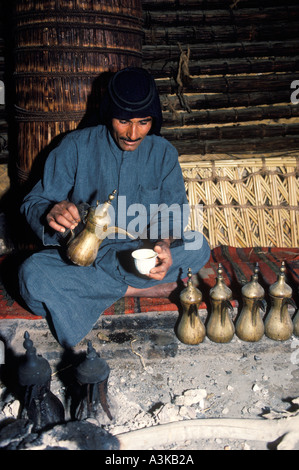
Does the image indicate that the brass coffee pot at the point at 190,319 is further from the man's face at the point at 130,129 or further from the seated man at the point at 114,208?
the man's face at the point at 130,129

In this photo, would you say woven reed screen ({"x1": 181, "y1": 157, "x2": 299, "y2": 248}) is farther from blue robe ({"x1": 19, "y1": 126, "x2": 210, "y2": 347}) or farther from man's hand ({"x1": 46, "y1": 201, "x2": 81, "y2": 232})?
man's hand ({"x1": 46, "y1": 201, "x2": 81, "y2": 232})

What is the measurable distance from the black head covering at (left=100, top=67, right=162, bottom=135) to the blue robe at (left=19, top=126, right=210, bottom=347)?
1.50ft

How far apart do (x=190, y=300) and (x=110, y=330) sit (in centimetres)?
84

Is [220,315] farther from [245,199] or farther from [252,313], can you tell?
[245,199]

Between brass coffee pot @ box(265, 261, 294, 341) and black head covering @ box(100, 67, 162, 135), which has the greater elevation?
black head covering @ box(100, 67, 162, 135)

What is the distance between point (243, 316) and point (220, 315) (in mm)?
213

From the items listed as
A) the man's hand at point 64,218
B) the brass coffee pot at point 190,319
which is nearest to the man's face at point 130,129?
the man's hand at point 64,218

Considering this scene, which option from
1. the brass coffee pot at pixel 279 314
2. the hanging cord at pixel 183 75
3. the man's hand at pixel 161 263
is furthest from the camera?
the hanging cord at pixel 183 75

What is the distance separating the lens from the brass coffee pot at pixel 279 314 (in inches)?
122

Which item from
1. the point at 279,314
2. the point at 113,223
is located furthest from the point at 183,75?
the point at 279,314

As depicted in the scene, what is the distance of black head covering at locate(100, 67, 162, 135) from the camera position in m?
2.99

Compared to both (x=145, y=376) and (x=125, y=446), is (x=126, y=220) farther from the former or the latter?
(x=125, y=446)

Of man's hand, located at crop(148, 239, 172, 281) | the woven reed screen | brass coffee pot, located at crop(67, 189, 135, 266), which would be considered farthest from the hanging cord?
brass coffee pot, located at crop(67, 189, 135, 266)

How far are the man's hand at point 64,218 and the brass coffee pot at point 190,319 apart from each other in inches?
38.7
